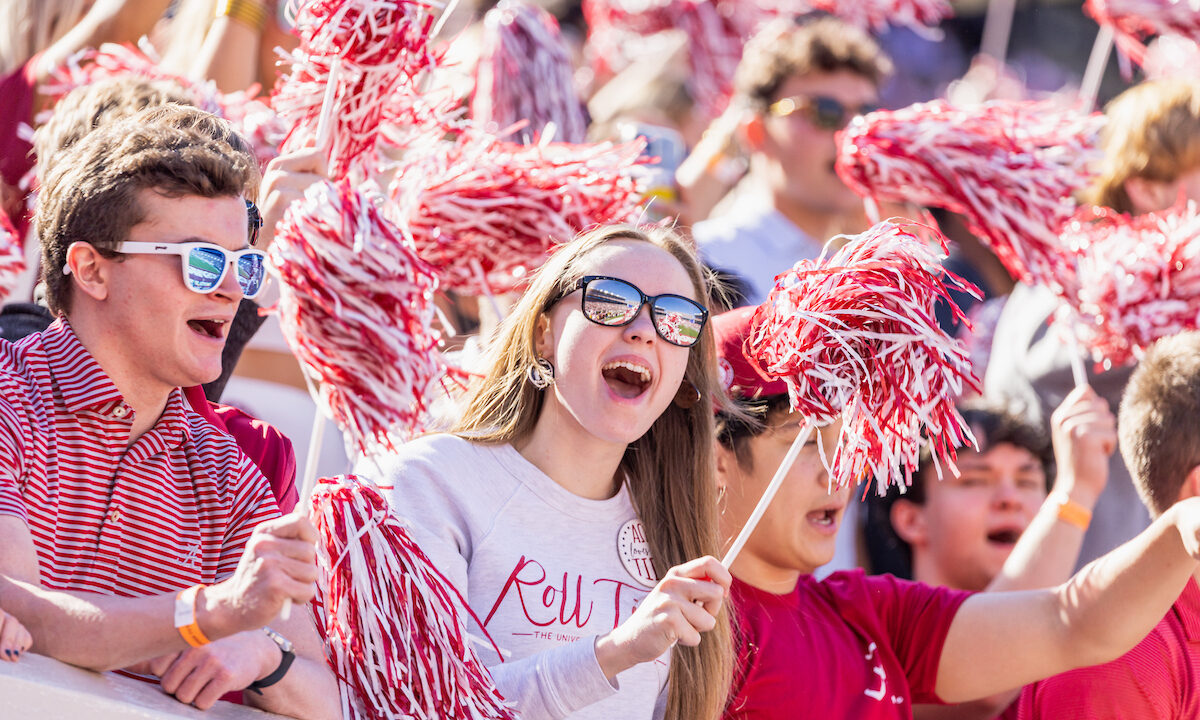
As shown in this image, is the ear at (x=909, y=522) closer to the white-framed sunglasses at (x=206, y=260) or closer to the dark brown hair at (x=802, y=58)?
the dark brown hair at (x=802, y=58)

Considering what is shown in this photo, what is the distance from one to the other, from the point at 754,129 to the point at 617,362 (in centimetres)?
257

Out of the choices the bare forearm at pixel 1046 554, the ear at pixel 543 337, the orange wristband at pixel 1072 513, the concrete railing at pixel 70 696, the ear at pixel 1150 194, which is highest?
the ear at pixel 1150 194

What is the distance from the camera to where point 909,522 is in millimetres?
4102

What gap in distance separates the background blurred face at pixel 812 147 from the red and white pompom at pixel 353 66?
2.41 metres

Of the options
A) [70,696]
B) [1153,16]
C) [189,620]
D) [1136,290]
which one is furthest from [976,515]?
[70,696]

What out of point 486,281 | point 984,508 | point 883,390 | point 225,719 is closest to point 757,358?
point 883,390

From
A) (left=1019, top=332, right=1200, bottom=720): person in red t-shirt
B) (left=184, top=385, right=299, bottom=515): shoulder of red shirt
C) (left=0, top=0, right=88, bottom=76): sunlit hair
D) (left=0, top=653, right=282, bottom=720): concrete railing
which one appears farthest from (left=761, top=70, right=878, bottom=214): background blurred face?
(left=0, top=653, right=282, bottom=720): concrete railing

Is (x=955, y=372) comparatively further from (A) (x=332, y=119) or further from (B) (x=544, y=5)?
(B) (x=544, y=5)

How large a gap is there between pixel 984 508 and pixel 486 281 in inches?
64.3

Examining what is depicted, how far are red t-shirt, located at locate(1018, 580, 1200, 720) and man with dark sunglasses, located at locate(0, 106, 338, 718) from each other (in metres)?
1.63

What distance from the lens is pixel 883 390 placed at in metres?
2.50

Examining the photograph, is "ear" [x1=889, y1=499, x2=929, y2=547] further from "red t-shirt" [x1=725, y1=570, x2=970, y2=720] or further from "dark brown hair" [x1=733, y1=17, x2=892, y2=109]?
"dark brown hair" [x1=733, y1=17, x2=892, y2=109]

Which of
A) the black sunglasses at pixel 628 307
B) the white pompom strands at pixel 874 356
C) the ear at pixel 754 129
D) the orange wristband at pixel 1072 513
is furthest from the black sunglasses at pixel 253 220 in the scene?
the ear at pixel 754 129

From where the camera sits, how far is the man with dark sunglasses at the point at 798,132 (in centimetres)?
482
